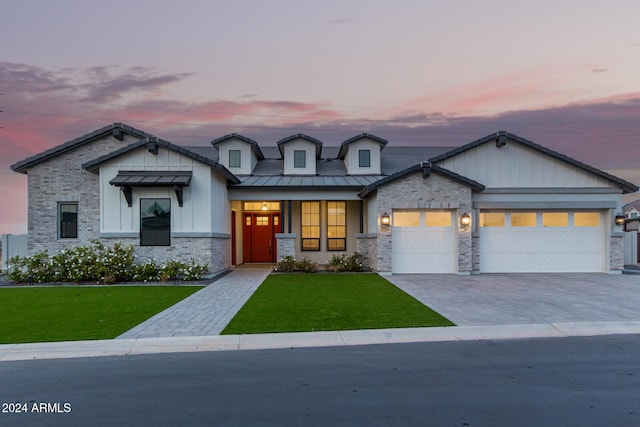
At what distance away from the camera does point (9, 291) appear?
518 inches

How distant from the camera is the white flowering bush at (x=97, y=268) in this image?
15.1 metres

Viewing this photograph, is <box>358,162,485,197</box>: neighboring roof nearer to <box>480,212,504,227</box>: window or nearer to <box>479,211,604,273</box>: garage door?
<box>480,212,504,227</box>: window

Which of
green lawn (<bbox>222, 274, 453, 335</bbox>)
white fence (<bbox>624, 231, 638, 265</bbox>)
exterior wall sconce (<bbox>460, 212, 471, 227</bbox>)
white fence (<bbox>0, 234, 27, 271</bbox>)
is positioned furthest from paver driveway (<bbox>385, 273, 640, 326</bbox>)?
white fence (<bbox>0, 234, 27, 271</bbox>)

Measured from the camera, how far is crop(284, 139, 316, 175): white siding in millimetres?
21297

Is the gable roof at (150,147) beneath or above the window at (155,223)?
above

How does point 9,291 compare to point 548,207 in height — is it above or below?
below

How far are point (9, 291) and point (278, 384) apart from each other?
38.5 feet

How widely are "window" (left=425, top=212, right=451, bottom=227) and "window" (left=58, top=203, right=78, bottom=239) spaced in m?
13.7

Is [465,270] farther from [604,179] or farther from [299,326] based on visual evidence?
[299,326]

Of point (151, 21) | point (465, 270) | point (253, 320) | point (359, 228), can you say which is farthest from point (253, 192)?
point (253, 320)

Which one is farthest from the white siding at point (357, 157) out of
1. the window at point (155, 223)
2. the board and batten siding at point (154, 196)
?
the window at point (155, 223)

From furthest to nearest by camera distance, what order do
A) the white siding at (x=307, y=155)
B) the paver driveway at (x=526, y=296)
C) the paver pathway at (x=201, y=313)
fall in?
1. the white siding at (x=307, y=155)
2. the paver driveway at (x=526, y=296)
3. the paver pathway at (x=201, y=313)

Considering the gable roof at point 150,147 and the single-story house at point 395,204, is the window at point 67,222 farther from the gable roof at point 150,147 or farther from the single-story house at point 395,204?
the gable roof at point 150,147

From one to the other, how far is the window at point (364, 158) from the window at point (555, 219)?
8.09m
